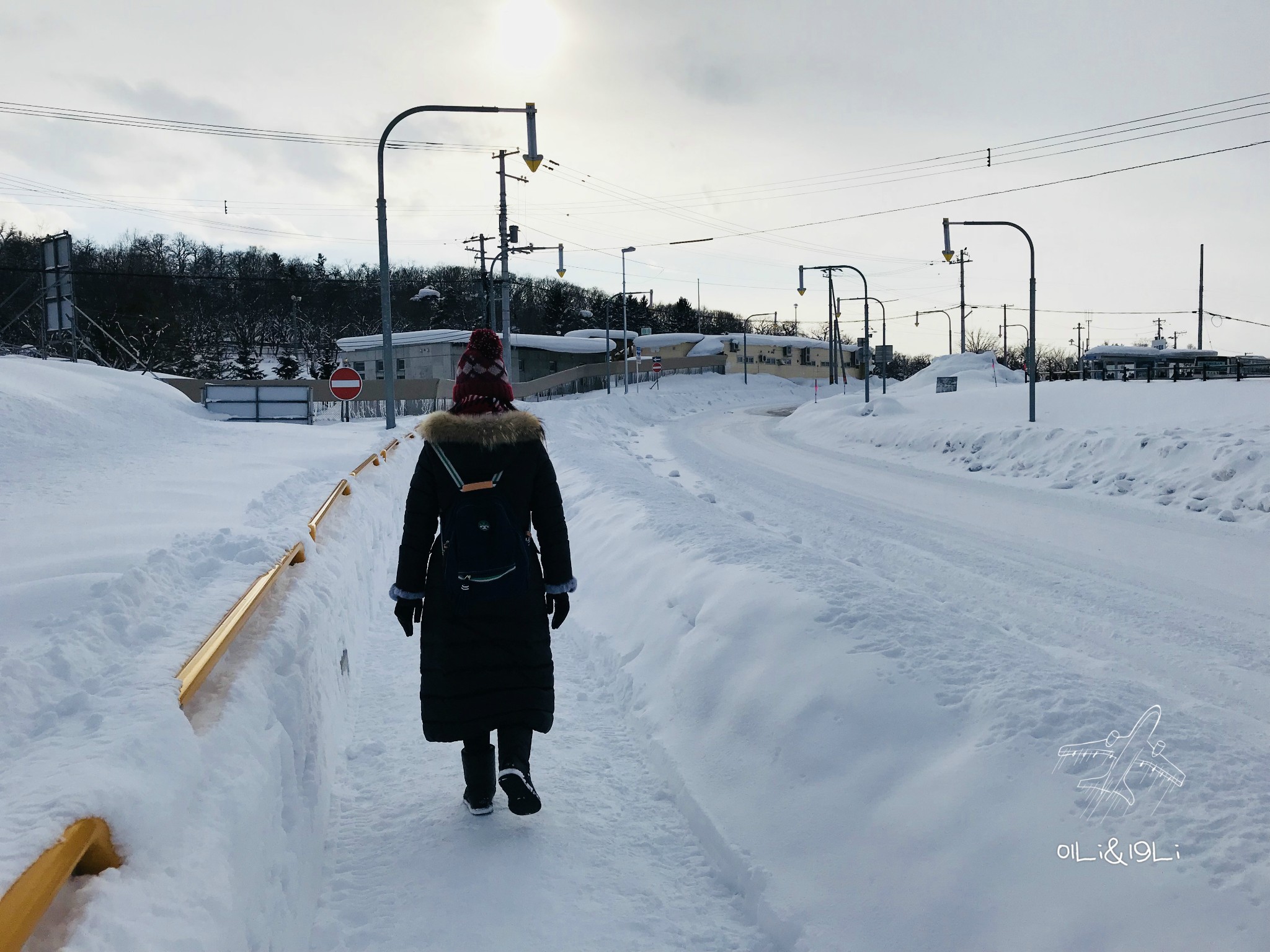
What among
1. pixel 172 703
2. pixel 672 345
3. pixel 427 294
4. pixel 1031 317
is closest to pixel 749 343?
pixel 672 345

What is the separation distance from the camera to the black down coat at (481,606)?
12.0ft

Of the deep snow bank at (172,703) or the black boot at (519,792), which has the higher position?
the deep snow bank at (172,703)

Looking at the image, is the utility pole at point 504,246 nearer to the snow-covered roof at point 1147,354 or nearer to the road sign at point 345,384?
the road sign at point 345,384

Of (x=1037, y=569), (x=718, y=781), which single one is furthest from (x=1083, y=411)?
(x=718, y=781)

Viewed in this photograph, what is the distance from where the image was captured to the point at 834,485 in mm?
15516

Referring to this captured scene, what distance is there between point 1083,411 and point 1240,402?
396 centimetres

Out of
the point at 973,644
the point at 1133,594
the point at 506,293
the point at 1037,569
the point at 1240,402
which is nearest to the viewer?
the point at 973,644

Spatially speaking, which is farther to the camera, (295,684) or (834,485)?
(834,485)

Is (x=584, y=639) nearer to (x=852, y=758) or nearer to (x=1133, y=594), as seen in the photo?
(x=852, y=758)

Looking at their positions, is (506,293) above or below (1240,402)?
above

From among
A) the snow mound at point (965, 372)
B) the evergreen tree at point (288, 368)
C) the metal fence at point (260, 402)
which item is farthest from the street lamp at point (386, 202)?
the evergreen tree at point (288, 368)

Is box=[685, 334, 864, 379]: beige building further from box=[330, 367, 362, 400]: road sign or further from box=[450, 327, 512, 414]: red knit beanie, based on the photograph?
box=[450, 327, 512, 414]: red knit beanie

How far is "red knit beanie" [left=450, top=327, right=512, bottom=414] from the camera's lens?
12.3ft

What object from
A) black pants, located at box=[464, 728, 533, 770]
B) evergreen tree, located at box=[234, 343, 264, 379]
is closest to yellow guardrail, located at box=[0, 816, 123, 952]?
black pants, located at box=[464, 728, 533, 770]
